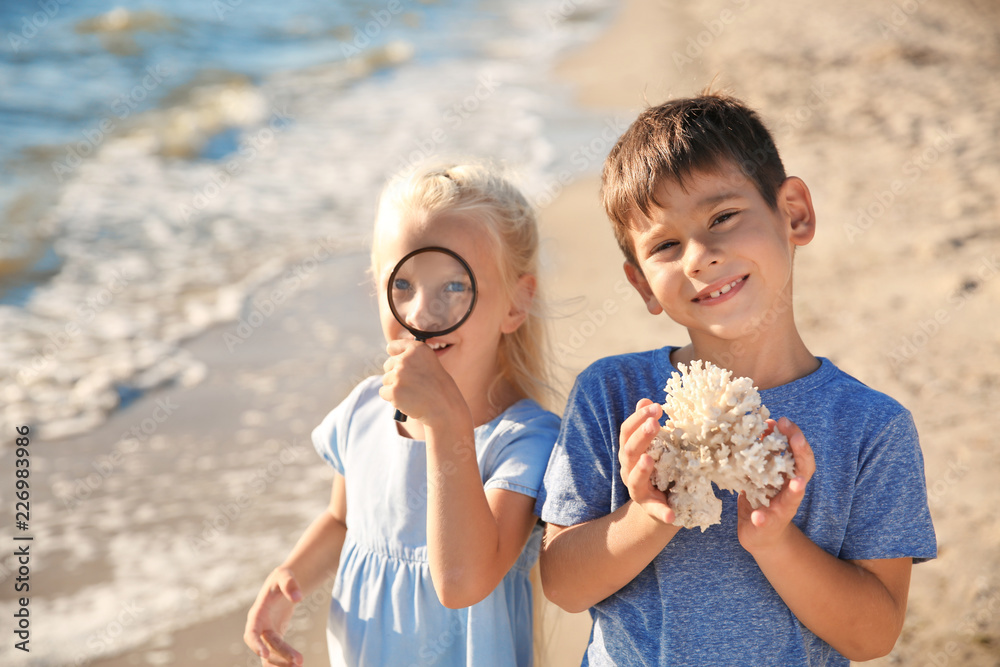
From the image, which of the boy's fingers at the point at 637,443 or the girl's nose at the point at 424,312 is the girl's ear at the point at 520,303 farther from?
the boy's fingers at the point at 637,443

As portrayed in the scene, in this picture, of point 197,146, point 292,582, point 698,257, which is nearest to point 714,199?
point 698,257

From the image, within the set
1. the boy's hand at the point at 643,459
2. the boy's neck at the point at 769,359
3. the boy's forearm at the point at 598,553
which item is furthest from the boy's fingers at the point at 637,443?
the boy's neck at the point at 769,359

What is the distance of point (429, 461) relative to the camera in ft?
6.19

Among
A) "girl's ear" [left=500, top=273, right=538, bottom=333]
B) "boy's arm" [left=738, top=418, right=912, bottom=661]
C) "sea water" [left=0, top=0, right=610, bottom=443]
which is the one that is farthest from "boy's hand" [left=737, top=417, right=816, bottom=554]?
"sea water" [left=0, top=0, right=610, bottom=443]

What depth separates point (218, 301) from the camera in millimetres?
6379

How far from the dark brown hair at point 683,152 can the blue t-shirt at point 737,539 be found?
48 centimetres

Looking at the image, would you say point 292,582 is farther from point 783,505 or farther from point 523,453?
point 783,505

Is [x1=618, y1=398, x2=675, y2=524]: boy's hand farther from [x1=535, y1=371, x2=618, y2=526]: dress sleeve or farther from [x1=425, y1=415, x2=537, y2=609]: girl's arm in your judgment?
[x1=425, y1=415, x2=537, y2=609]: girl's arm

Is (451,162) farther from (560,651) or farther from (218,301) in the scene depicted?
(218,301)

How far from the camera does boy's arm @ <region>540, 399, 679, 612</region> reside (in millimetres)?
1578

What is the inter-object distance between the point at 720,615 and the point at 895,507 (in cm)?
43

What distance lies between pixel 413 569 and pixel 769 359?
1.03 metres

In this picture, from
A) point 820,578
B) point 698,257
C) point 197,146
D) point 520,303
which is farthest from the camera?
point 197,146

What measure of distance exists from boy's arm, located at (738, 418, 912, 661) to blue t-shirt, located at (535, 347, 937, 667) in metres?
0.06
